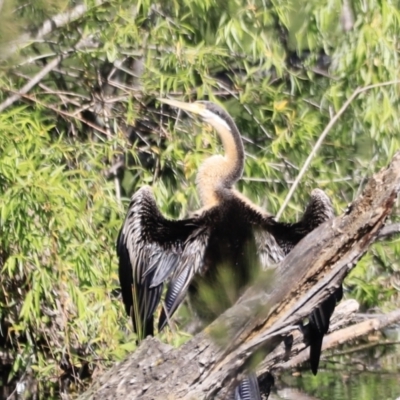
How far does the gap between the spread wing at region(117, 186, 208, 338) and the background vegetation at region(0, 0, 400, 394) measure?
340 mm

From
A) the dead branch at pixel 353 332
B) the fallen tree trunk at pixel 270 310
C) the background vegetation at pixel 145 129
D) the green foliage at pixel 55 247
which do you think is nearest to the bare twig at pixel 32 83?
the background vegetation at pixel 145 129

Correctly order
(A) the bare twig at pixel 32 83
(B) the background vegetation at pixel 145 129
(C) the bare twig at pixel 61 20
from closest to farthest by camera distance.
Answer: (B) the background vegetation at pixel 145 129 < (A) the bare twig at pixel 32 83 < (C) the bare twig at pixel 61 20

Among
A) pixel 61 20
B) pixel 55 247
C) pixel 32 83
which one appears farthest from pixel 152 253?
pixel 61 20

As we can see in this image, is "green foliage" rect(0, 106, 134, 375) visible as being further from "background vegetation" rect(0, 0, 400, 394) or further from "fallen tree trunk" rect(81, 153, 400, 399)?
"fallen tree trunk" rect(81, 153, 400, 399)

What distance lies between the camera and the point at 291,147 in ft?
19.0

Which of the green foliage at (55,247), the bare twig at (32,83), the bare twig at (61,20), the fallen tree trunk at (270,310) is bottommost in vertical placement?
the green foliage at (55,247)

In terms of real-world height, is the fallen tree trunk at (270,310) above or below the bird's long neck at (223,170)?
above

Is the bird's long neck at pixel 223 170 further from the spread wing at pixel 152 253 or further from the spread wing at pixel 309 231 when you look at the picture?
the spread wing at pixel 309 231

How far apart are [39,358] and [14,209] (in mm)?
983

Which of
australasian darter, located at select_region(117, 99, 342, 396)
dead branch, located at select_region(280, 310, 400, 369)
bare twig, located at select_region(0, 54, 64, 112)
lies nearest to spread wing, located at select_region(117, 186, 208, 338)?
australasian darter, located at select_region(117, 99, 342, 396)

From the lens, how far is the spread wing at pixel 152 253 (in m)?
4.37

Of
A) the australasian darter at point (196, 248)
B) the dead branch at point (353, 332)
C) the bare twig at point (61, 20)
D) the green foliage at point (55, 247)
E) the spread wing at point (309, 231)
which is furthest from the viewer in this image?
the bare twig at point (61, 20)

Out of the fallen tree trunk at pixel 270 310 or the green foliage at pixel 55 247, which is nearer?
the fallen tree trunk at pixel 270 310

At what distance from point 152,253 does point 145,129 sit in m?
1.69
